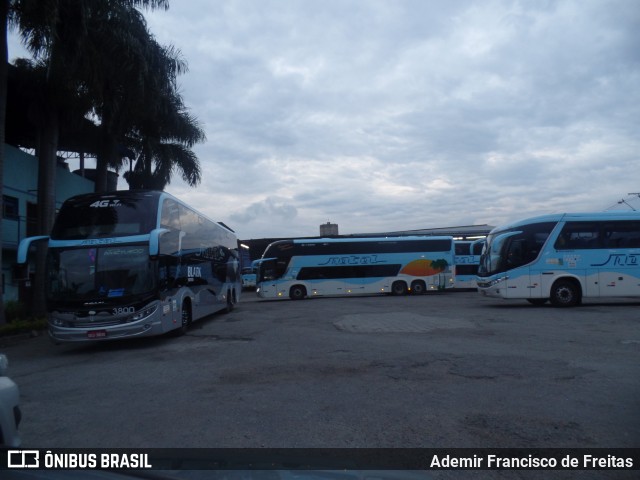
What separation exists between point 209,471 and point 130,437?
266cm

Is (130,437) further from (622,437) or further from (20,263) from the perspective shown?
(20,263)

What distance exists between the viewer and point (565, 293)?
1888cm

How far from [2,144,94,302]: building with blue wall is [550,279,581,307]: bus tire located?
20.7 metres

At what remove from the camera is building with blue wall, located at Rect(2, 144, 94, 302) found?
66.4 feet

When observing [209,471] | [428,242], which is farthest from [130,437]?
[428,242]

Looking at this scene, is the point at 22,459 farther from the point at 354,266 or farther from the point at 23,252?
the point at 354,266

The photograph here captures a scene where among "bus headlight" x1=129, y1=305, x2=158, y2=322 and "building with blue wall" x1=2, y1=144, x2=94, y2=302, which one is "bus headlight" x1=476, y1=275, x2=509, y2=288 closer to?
"bus headlight" x1=129, y1=305, x2=158, y2=322

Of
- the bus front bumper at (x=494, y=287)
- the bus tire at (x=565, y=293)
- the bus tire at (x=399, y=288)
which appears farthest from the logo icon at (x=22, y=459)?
the bus tire at (x=399, y=288)

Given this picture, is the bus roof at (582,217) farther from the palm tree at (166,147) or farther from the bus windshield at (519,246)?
the palm tree at (166,147)

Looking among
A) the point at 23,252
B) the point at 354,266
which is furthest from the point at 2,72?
the point at 354,266

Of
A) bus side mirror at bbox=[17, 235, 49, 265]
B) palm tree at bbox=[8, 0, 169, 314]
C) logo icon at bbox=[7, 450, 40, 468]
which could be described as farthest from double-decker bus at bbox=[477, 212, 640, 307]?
logo icon at bbox=[7, 450, 40, 468]

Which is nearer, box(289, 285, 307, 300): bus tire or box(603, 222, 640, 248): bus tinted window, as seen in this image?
box(603, 222, 640, 248): bus tinted window

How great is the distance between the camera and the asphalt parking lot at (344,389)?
5207 millimetres

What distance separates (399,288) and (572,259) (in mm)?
13058
